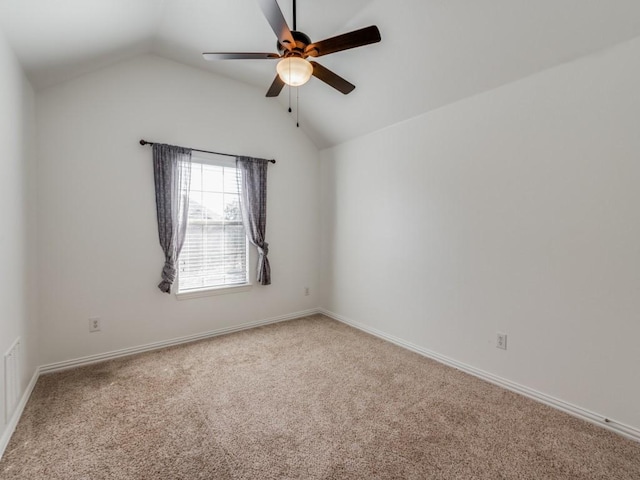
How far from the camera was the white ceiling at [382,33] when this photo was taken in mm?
1830

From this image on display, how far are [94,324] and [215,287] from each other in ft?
3.78

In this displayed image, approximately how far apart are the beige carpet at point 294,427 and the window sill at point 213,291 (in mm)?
675

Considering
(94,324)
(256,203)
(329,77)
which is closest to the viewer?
(329,77)

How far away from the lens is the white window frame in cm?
325

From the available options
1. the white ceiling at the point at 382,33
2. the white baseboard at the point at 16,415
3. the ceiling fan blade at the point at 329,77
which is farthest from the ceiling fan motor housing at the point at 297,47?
the white baseboard at the point at 16,415

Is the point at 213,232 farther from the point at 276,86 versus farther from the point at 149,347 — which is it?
the point at 276,86

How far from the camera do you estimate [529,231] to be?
2262mm

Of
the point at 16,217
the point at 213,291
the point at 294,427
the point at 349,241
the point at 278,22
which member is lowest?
the point at 294,427

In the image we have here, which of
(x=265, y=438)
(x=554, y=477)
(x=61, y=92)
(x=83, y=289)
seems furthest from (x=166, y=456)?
(x=61, y=92)

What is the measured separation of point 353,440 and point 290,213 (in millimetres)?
2821

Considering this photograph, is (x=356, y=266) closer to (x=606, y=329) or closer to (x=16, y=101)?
(x=606, y=329)

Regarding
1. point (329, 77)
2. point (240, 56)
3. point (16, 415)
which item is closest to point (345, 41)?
point (329, 77)

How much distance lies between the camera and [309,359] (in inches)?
112

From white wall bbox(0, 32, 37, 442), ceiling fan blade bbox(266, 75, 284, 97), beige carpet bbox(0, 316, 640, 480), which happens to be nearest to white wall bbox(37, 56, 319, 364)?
white wall bbox(0, 32, 37, 442)
